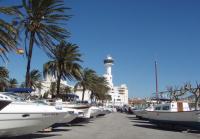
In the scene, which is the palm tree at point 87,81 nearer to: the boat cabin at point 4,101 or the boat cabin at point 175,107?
the boat cabin at point 175,107

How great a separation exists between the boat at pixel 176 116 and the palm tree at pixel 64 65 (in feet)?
49.2

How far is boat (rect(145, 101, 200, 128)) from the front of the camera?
1939 centimetres

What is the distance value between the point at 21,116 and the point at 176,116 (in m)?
11.5

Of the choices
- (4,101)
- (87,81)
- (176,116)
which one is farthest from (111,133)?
(87,81)

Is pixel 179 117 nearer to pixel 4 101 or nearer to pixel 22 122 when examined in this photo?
pixel 22 122

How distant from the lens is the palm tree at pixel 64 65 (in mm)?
40094

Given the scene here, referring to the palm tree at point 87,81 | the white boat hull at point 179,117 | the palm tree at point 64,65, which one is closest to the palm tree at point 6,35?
the white boat hull at point 179,117

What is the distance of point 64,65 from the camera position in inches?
1576

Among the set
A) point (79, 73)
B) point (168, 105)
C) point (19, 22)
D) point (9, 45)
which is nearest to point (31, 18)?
point (19, 22)

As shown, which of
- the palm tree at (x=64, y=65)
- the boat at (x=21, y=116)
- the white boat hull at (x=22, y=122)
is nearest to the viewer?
the boat at (x=21, y=116)

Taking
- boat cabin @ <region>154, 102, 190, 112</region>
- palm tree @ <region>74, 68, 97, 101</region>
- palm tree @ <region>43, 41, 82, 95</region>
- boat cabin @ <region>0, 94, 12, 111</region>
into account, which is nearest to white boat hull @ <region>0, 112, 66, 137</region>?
boat cabin @ <region>0, 94, 12, 111</region>

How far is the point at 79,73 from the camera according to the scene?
41.7m

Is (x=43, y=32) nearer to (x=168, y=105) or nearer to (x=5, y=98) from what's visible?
(x=168, y=105)

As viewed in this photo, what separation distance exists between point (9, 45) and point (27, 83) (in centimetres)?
822
